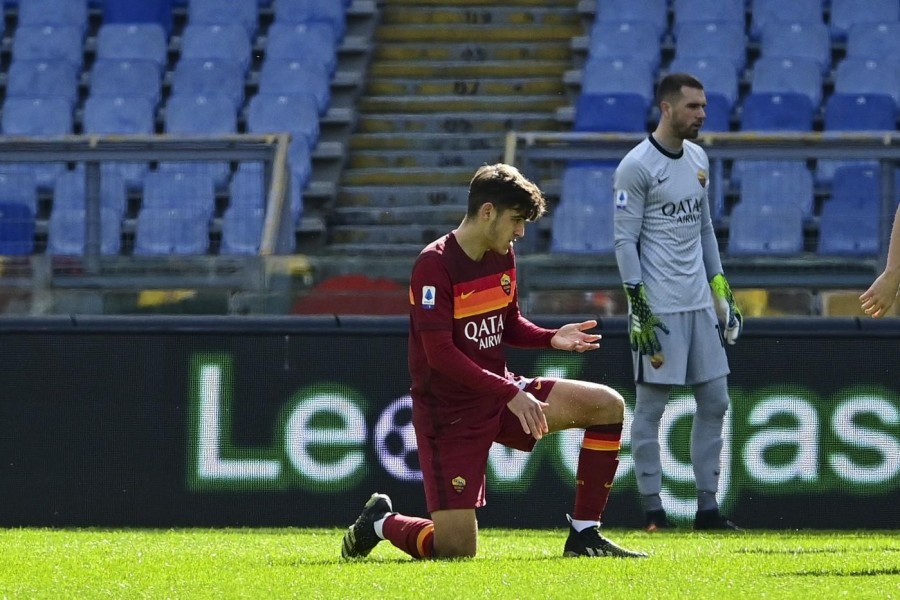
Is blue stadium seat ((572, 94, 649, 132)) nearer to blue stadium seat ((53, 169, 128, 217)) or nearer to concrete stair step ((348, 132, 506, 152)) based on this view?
concrete stair step ((348, 132, 506, 152))

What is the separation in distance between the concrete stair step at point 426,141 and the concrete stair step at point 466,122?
103mm

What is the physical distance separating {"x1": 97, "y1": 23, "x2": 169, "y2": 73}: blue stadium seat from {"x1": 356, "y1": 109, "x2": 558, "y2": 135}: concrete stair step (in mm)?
2481

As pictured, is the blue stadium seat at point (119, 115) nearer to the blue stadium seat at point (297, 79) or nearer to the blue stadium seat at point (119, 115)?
the blue stadium seat at point (119, 115)

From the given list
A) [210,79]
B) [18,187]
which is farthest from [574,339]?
[210,79]

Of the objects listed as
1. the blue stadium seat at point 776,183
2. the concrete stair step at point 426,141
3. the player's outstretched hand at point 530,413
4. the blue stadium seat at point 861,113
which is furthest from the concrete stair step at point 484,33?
the player's outstretched hand at point 530,413

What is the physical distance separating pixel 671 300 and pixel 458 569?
101 inches

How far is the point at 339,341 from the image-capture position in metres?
8.92

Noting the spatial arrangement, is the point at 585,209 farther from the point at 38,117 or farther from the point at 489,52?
the point at 38,117

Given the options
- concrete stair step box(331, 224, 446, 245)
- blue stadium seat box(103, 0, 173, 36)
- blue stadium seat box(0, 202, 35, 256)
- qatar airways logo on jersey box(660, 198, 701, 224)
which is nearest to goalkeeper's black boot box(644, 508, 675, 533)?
qatar airways logo on jersey box(660, 198, 701, 224)

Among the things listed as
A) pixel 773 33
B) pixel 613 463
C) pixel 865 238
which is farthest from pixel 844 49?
pixel 613 463

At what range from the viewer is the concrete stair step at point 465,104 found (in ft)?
50.3

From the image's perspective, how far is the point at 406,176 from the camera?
1477 cm

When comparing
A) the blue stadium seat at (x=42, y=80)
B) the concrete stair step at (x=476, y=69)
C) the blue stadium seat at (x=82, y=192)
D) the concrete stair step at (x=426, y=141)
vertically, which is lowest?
the blue stadium seat at (x=82, y=192)

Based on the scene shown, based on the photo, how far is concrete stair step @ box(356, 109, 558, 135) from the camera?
49.3 ft
